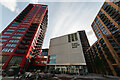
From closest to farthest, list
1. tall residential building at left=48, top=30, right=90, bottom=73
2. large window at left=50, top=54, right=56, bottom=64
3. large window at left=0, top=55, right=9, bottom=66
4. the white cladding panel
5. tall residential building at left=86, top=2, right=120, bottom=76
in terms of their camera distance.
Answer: tall residential building at left=86, top=2, right=120, bottom=76 → tall residential building at left=48, top=30, right=90, bottom=73 → the white cladding panel → large window at left=0, top=55, right=9, bottom=66 → large window at left=50, top=54, right=56, bottom=64

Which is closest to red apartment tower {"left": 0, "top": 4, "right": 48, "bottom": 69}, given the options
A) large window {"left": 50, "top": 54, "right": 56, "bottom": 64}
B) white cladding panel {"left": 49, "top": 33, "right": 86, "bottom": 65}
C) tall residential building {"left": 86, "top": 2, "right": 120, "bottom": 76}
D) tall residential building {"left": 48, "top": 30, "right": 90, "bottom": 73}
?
large window {"left": 50, "top": 54, "right": 56, "bottom": 64}

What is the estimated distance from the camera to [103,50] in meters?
30.5

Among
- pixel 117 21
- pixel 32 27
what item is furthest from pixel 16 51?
pixel 117 21

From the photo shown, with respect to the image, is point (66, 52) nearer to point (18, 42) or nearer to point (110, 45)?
point (110, 45)

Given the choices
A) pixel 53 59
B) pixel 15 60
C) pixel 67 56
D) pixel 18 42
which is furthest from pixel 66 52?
pixel 18 42

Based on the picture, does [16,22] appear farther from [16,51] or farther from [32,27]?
[16,51]

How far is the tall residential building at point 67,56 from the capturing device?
24.4 metres

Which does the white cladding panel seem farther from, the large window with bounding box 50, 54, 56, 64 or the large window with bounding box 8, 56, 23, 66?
the large window with bounding box 8, 56, 23, 66

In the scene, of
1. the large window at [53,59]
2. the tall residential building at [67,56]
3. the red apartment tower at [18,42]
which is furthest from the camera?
the large window at [53,59]

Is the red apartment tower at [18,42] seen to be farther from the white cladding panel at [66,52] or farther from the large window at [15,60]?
the white cladding panel at [66,52]

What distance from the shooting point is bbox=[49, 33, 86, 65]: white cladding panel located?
25.6 metres

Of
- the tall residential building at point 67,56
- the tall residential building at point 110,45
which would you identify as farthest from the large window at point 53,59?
the tall residential building at point 110,45

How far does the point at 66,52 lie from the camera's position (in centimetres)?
2966

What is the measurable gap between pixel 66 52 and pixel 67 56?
231 cm
